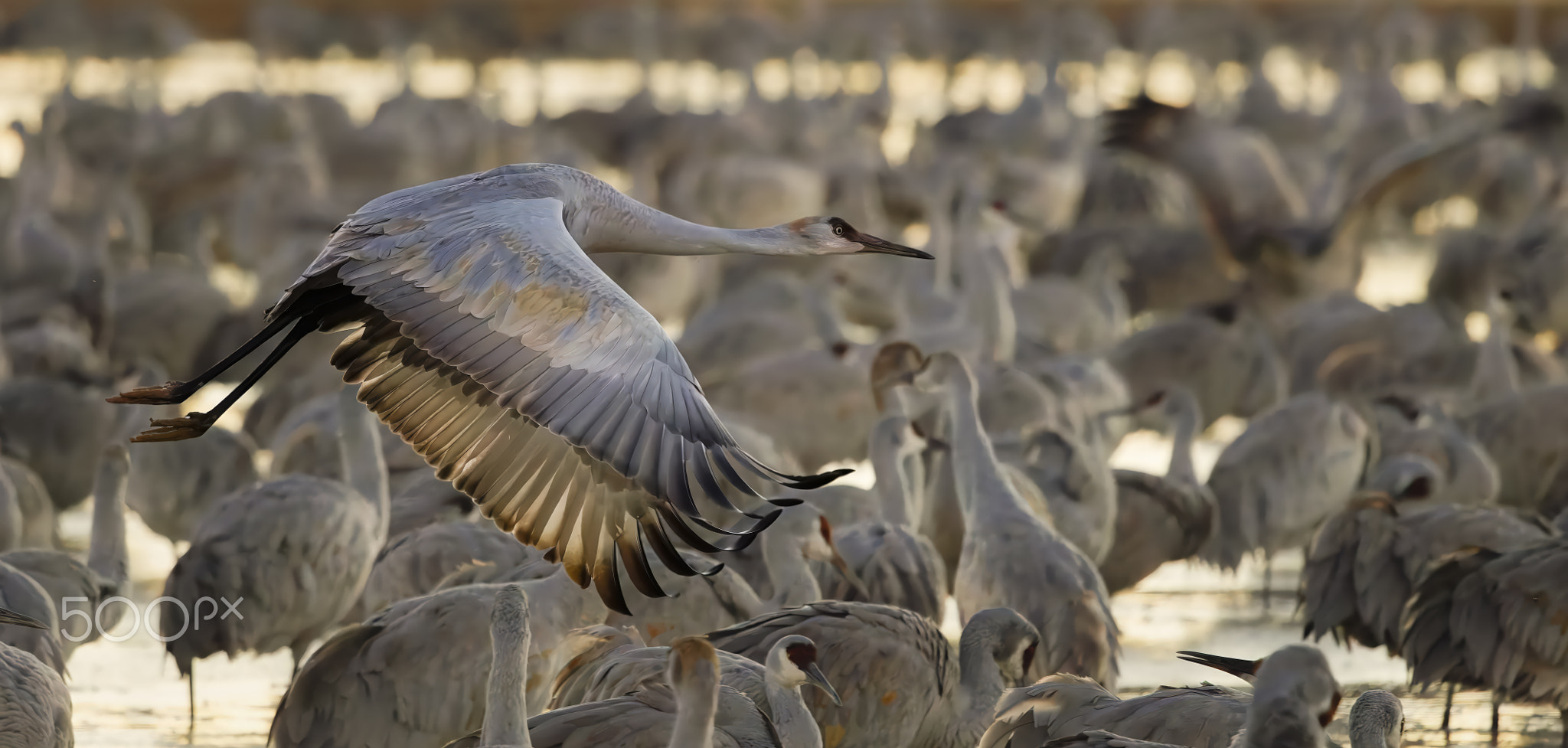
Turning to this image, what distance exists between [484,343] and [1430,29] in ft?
76.7

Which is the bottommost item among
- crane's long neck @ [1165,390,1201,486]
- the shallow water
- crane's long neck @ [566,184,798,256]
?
the shallow water

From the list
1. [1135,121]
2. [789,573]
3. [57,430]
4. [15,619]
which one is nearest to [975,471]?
[789,573]

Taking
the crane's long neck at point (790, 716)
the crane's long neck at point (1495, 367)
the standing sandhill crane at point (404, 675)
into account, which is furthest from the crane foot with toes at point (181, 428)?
the crane's long neck at point (1495, 367)

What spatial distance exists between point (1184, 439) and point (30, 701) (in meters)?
4.77

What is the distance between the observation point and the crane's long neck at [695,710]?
12.9ft

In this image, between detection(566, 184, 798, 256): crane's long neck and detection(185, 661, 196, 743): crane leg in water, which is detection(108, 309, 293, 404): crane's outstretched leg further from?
detection(185, 661, 196, 743): crane leg in water

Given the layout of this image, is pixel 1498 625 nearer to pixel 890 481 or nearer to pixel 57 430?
pixel 890 481

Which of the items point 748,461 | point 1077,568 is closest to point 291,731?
point 748,461

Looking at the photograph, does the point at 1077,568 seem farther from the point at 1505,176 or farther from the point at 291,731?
the point at 1505,176

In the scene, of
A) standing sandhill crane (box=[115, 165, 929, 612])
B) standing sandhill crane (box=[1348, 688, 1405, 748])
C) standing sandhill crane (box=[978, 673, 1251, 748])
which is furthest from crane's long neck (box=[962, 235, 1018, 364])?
standing sandhill crane (box=[1348, 688, 1405, 748])

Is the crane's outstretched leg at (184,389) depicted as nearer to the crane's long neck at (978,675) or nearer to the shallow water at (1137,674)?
the shallow water at (1137,674)

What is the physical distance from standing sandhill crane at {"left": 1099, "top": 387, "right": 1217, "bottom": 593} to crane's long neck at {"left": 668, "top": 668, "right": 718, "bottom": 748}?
348 centimetres

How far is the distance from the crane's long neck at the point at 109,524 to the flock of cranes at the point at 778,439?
0.05 feet

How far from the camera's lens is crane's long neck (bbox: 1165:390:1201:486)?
785 cm
